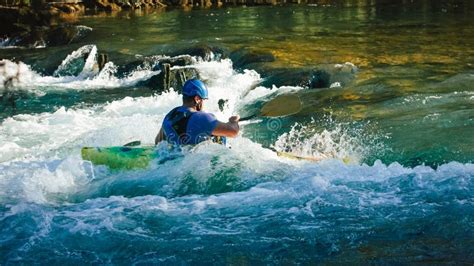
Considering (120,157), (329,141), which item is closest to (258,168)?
(120,157)

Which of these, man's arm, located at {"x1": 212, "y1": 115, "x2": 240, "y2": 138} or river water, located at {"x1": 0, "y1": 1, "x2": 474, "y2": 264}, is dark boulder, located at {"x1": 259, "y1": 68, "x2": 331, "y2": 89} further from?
man's arm, located at {"x1": 212, "y1": 115, "x2": 240, "y2": 138}

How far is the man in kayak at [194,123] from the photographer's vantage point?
252 inches

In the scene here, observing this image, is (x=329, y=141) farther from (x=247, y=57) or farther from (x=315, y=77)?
(x=247, y=57)

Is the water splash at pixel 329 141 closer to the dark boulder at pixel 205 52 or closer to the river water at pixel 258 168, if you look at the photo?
the river water at pixel 258 168

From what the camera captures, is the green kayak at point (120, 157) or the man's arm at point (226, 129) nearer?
the man's arm at point (226, 129)

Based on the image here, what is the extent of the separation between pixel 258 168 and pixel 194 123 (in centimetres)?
91

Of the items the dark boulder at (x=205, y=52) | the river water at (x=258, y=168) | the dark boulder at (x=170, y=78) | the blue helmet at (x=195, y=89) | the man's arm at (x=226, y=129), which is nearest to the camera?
the river water at (x=258, y=168)

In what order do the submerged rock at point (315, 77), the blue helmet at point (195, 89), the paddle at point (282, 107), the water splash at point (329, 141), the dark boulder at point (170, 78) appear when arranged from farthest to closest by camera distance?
1. the dark boulder at point (170, 78)
2. the submerged rock at point (315, 77)
3. the water splash at point (329, 141)
4. the paddle at point (282, 107)
5. the blue helmet at point (195, 89)

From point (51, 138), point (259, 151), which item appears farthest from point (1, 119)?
point (259, 151)

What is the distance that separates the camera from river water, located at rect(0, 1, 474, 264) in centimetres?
513

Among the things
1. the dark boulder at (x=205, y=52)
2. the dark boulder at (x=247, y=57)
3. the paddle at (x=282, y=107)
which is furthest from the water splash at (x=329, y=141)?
the dark boulder at (x=205, y=52)

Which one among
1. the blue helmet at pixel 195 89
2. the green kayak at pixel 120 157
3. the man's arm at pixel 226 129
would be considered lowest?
the green kayak at pixel 120 157

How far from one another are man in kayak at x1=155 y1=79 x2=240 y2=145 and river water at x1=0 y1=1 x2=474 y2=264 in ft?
0.82

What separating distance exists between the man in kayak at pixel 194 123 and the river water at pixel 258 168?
0.25 m
